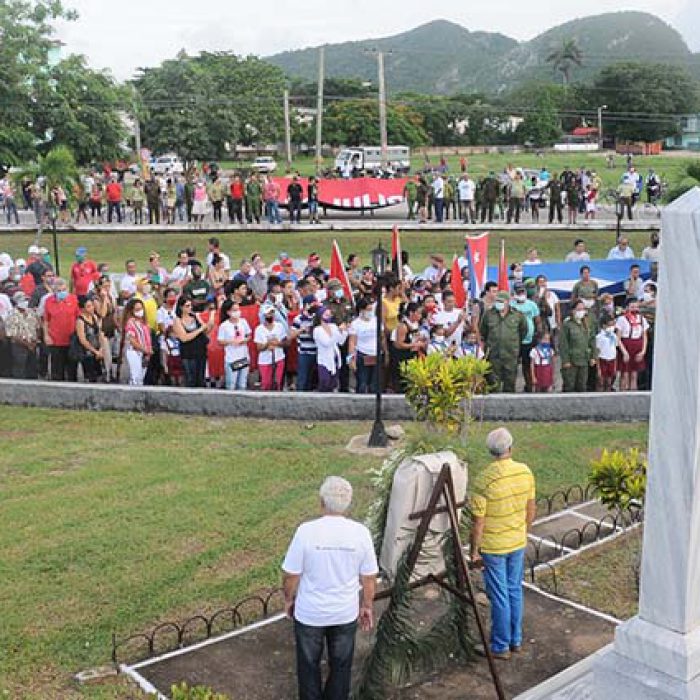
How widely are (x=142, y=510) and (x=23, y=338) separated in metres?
5.13

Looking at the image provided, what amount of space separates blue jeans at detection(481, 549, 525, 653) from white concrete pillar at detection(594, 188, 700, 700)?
1382 millimetres

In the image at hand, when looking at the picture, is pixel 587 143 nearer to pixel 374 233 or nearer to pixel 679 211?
pixel 374 233

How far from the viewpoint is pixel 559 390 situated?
1398 cm

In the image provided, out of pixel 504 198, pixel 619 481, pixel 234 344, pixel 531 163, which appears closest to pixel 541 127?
pixel 531 163

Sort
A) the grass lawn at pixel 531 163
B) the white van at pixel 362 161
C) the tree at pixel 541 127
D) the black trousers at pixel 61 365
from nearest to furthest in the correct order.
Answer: the black trousers at pixel 61 365, the white van at pixel 362 161, the grass lawn at pixel 531 163, the tree at pixel 541 127

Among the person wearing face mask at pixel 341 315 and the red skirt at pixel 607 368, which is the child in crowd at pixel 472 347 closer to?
the person wearing face mask at pixel 341 315

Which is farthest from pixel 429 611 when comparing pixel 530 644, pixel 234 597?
pixel 234 597

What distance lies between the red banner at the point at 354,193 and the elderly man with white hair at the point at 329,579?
27318 mm

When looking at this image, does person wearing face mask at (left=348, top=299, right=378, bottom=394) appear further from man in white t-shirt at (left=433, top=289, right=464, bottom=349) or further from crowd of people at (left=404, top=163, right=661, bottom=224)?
crowd of people at (left=404, top=163, right=661, bottom=224)

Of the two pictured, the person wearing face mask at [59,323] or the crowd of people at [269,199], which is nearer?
the person wearing face mask at [59,323]

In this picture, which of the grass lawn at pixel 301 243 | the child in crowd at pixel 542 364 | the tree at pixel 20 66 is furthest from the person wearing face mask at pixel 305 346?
the tree at pixel 20 66

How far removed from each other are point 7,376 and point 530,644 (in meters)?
9.55

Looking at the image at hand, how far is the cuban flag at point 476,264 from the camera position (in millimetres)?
16062

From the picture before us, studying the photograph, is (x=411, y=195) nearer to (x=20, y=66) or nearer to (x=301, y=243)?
(x=301, y=243)
